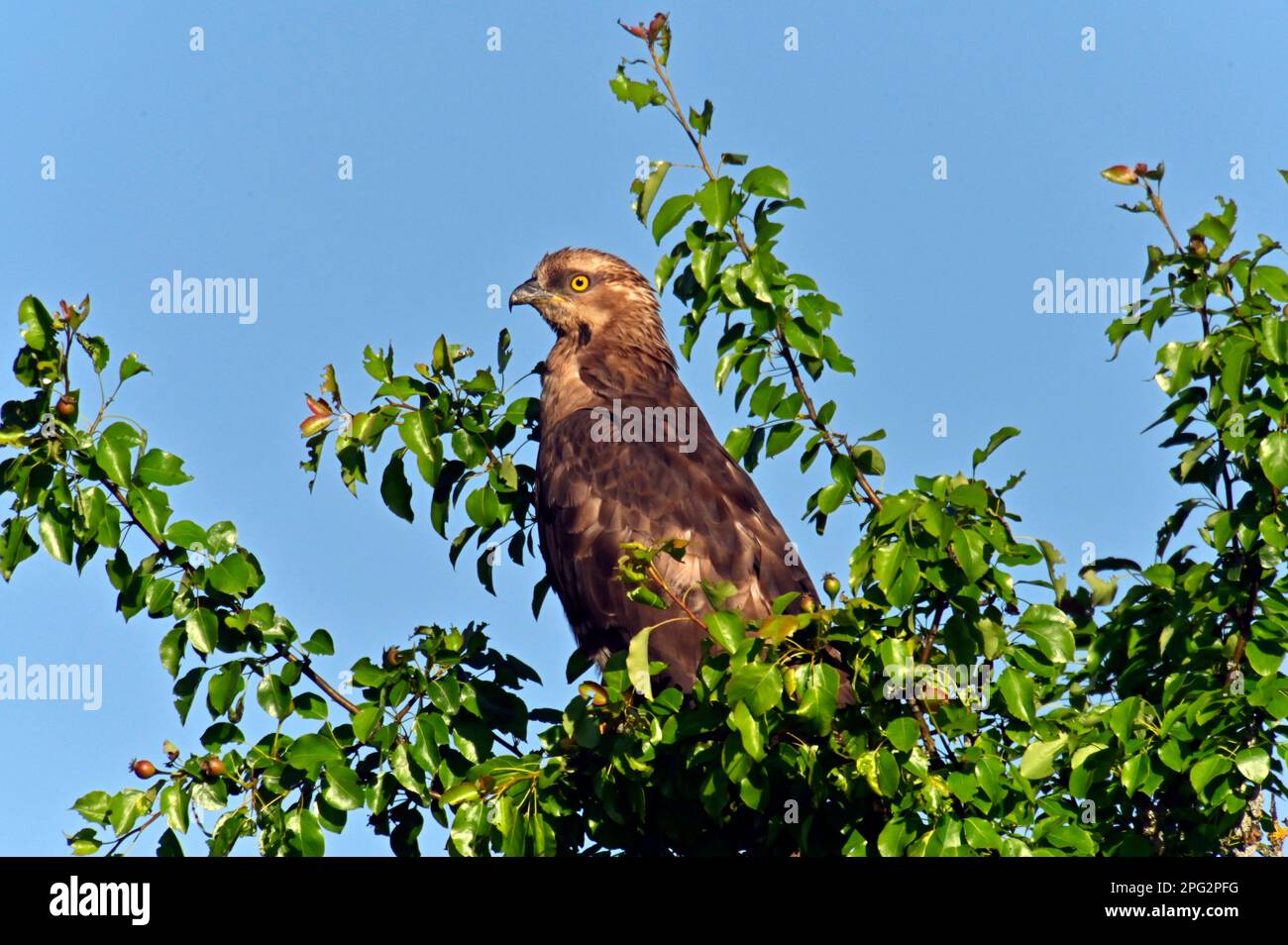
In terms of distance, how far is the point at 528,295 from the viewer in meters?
10.5

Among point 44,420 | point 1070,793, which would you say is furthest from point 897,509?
point 44,420

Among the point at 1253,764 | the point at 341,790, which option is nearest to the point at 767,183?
the point at 1253,764

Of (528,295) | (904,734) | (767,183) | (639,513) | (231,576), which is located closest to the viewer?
(904,734)

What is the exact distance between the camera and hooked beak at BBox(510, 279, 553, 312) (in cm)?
1052

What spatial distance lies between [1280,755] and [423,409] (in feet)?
12.1

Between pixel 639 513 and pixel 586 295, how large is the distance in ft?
8.34

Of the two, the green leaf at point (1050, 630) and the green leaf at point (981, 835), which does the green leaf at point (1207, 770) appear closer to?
the green leaf at point (1050, 630)

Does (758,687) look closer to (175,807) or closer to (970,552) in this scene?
(970,552)

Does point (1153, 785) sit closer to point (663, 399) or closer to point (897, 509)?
point (897, 509)

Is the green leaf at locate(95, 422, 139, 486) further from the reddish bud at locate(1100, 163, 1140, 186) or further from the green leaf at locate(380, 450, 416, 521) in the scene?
the reddish bud at locate(1100, 163, 1140, 186)

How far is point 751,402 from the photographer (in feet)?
18.9

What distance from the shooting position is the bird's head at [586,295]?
414 inches

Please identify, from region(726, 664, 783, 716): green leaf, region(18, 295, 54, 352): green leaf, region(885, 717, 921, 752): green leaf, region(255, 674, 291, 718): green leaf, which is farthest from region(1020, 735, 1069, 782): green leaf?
region(18, 295, 54, 352): green leaf

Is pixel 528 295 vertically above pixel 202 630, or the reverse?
pixel 528 295
